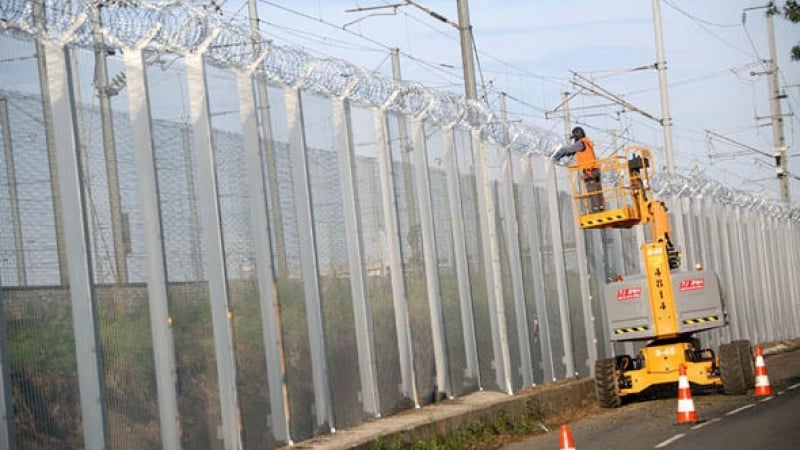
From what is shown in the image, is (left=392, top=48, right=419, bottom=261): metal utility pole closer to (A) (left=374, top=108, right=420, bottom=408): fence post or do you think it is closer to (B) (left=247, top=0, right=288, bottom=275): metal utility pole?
(A) (left=374, top=108, right=420, bottom=408): fence post

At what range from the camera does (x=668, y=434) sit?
18.1m

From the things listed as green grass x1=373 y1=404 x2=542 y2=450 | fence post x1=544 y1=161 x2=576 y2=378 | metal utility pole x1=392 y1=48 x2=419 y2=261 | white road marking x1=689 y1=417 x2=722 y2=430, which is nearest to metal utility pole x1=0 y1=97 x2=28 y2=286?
green grass x1=373 y1=404 x2=542 y2=450

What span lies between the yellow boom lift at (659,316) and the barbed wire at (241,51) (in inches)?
81.3

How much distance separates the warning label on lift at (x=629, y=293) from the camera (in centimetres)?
2384

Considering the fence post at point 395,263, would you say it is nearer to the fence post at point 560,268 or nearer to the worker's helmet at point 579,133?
the worker's helmet at point 579,133

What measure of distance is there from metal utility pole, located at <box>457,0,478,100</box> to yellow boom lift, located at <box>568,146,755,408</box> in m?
2.25

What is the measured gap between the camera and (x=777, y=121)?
58469 millimetres

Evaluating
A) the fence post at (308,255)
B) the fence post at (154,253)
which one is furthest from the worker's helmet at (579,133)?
the fence post at (154,253)

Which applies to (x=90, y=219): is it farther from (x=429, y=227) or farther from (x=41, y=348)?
(x=429, y=227)

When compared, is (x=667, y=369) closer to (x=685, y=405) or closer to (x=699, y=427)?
(x=685, y=405)

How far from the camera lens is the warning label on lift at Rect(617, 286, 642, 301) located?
78.2ft

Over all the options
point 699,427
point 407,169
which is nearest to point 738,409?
point 699,427

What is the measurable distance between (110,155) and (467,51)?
13541 millimetres

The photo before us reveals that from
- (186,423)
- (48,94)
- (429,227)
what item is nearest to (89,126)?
(48,94)
